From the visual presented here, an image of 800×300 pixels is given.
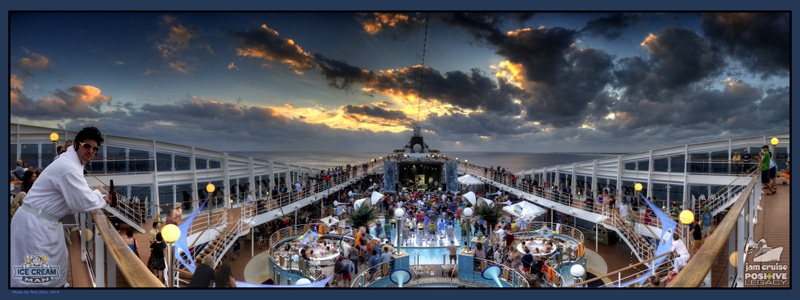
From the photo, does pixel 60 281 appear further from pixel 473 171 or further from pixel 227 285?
pixel 473 171

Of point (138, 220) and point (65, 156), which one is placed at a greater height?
point (65, 156)

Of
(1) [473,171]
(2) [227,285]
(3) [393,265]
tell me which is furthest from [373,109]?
(2) [227,285]

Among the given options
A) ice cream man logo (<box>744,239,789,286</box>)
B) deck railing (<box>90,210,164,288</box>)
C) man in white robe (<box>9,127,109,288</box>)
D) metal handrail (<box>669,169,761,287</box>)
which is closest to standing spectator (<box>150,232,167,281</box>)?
man in white robe (<box>9,127,109,288</box>)

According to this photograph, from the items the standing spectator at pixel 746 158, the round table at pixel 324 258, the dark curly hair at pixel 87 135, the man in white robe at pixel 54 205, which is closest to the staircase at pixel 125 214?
the round table at pixel 324 258

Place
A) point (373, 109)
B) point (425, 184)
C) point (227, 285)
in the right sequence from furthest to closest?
point (425, 184)
point (373, 109)
point (227, 285)

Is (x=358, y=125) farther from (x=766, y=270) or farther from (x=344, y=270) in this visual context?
(x=766, y=270)

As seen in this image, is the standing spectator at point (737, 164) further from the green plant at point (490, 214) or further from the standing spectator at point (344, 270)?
the standing spectator at point (344, 270)

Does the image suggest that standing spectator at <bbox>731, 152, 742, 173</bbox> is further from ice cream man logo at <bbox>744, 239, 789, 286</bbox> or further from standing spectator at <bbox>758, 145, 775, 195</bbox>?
ice cream man logo at <bbox>744, 239, 789, 286</bbox>

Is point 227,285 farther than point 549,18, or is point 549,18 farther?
point 549,18

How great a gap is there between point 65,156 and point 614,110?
1465 centimetres

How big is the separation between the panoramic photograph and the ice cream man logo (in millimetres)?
20

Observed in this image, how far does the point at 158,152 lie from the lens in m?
10.8

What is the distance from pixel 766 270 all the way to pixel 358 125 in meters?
17.3

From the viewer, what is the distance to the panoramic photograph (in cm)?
311
